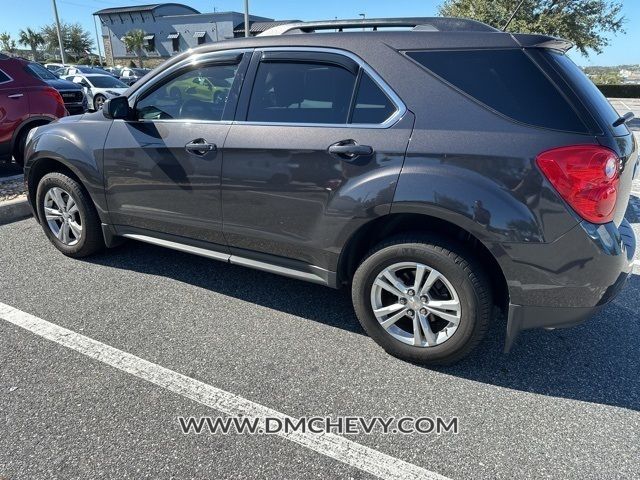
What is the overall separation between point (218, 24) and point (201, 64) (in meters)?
57.8

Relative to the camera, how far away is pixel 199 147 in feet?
10.0

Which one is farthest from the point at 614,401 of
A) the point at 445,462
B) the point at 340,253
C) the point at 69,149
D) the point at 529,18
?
the point at 529,18

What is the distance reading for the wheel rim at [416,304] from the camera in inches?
101

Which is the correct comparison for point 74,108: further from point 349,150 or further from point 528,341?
point 528,341

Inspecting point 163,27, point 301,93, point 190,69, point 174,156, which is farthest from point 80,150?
point 163,27

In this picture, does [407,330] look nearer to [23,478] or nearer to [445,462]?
[445,462]

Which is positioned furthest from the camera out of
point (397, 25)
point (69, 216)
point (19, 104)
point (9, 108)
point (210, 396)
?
point (19, 104)

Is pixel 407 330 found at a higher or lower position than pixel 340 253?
lower

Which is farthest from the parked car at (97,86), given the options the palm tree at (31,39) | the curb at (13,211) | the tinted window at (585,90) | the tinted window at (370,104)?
the palm tree at (31,39)

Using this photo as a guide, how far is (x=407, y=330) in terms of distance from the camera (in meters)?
2.80

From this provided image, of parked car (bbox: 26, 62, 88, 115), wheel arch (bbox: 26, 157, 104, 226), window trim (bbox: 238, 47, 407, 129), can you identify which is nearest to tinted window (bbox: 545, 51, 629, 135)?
window trim (bbox: 238, 47, 407, 129)

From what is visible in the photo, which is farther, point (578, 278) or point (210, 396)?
point (210, 396)

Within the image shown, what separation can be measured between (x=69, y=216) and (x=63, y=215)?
8 cm

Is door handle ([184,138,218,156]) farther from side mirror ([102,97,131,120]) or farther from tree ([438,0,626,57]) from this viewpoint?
tree ([438,0,626,57])
